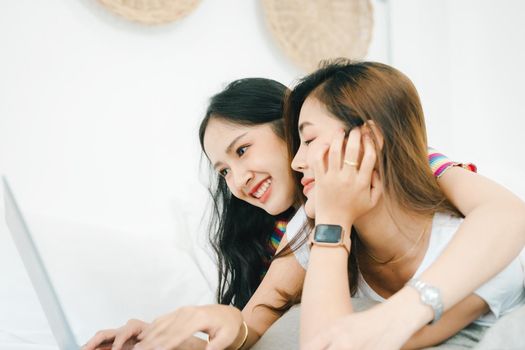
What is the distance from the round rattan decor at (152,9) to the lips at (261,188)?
2.71ft

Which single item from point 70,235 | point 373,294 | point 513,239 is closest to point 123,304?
point 70,235

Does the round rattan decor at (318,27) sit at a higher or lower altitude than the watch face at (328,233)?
higher

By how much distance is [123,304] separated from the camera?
1427 millimetres

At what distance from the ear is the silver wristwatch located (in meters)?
0.28

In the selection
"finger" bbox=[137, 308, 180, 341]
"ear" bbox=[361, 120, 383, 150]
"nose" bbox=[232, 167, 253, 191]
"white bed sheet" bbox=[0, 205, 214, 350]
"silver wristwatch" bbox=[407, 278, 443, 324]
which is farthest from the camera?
"white bed sheet" bbox=[0, 205, 214, 350]

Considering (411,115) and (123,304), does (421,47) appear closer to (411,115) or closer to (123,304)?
(411,115)

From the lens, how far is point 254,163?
4.01 feet

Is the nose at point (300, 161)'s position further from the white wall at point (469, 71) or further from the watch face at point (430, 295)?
the white wall at point (469, 71)

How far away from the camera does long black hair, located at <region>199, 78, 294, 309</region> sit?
1.30 metres

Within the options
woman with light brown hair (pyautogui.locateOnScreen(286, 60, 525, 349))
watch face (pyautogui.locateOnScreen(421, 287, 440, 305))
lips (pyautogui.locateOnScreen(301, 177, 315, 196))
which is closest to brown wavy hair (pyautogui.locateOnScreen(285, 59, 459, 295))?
woman with light brown hair (pyautogui.locateOnScreen(286, 60, 525, 349))

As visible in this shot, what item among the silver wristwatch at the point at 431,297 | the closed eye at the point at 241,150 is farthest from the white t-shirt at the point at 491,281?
the closed eye at the point at 241,150

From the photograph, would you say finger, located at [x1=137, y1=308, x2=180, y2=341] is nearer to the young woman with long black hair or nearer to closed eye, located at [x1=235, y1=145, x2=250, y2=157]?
the young woman with long black hair

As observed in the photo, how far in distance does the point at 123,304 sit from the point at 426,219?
2.88 feet

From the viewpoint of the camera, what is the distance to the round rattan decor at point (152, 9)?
169 cm
